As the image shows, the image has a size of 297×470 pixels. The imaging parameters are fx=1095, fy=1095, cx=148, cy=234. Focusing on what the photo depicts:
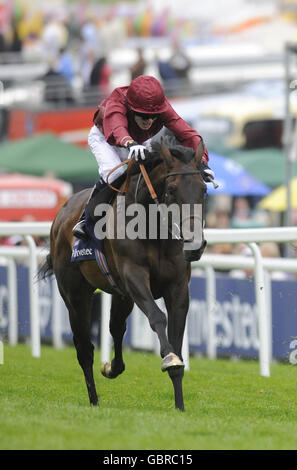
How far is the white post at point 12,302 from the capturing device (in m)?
11.0

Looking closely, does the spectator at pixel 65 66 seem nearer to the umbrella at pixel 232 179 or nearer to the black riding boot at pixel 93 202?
the umbrella at pixel 232 179

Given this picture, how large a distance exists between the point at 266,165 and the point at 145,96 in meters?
9.77

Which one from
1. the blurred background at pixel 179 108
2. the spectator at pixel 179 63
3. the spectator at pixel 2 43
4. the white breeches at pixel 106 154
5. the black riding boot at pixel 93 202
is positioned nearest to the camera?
the white breeches at pixel 106 154

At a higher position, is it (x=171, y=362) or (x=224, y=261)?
(x=224, y=261)

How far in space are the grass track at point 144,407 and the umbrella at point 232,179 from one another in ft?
14.7

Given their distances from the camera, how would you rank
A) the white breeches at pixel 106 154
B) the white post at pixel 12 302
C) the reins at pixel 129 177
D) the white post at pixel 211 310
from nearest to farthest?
the reins at pixel 129 177
the white breeches at pixel 106 154
the white post at pixel 211 310
the white post at pixel 12 302

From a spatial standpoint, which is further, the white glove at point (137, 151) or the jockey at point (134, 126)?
the jockey at point (134, 126)

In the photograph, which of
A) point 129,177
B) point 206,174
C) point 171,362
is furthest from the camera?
point 129,177

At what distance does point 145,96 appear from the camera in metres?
A: 6.61

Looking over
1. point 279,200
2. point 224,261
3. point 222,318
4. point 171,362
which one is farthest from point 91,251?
point 279,200

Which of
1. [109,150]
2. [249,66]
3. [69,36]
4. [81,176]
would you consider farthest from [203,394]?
[69,36]

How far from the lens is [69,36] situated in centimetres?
2538

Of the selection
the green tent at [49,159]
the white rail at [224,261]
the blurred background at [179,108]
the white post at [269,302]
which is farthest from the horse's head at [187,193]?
the green tent at [49,159]

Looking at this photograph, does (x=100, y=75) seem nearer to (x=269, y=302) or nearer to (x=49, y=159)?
(x=49, y=159)
